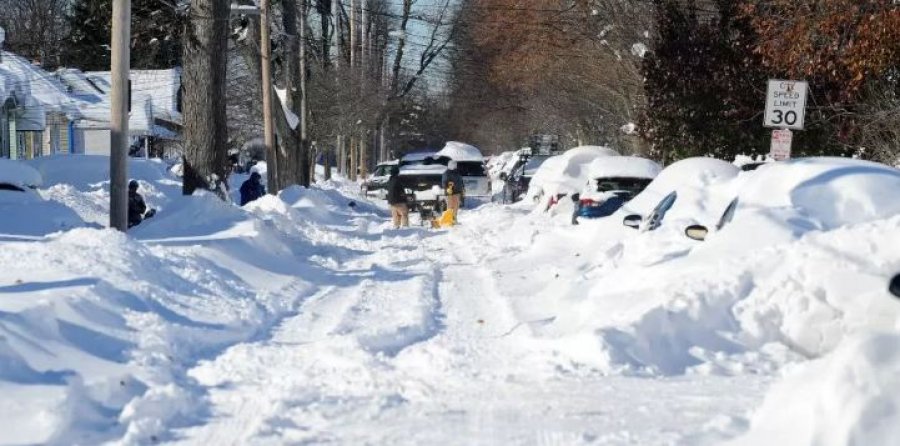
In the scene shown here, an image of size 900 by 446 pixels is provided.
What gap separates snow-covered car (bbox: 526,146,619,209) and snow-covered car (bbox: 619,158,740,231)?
9751mm

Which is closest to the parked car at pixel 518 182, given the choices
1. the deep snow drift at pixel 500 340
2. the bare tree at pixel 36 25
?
the deep snow drift at pixel 500 340

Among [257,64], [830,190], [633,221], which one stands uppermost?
[257,64]

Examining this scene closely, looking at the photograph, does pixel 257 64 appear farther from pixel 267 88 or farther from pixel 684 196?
pixel 684 196

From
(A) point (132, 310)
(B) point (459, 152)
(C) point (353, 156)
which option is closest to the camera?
(A) point (132, 310)

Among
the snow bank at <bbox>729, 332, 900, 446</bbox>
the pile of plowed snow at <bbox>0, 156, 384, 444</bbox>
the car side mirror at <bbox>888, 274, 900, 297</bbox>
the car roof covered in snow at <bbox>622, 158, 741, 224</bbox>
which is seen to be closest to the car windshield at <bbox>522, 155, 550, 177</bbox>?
the pile of plowed snow at <bbox>0, 156, 384, 444</bbox>

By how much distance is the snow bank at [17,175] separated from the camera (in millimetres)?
24000

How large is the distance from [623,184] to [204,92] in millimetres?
7960

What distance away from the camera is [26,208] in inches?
860

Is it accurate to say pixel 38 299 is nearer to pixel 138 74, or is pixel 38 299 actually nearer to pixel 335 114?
pixel 335 114

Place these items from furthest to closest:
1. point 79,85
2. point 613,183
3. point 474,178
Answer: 1. point 79,85
2. point 474,178
3. point 613,183

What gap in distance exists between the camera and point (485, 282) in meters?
16.4

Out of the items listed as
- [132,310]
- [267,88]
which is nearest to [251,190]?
[267,88]

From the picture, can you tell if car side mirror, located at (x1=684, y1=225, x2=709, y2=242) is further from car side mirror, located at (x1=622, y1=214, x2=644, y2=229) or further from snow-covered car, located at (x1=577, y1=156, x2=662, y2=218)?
snow-covered car, located at (x1=577, y1=156, x2=662, y2=218)

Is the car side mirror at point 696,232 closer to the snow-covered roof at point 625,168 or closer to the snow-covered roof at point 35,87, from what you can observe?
the snow-covered roof at point 625,168
